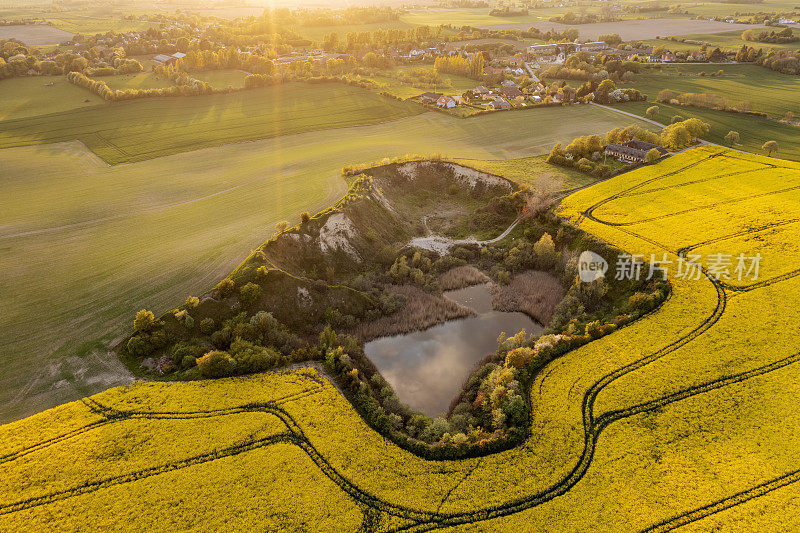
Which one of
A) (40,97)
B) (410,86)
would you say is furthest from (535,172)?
(40,97)

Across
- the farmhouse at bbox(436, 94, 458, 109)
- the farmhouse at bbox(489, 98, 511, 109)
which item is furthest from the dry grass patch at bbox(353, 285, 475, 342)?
the farmhouse at bbox(489, 98, 511, 109)

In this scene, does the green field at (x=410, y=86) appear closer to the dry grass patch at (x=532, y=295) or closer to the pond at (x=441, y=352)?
the dry grass patch at (x=532, y=295)

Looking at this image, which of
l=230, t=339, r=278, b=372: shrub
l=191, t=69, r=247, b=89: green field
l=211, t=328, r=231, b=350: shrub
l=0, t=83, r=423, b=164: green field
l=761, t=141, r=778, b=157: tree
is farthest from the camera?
l=191, t=69, r=247, b=89: green field

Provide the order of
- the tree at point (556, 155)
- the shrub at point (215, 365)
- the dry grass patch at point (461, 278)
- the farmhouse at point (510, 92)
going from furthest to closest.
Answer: the farmhouse at point (510, 92) → the tree at point (556, 155) → the dry grass patch at point (461, 278) → the shrub at point (215, 365)

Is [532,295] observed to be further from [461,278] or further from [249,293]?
[249,293]

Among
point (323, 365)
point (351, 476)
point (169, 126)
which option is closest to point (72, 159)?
point (169, 126)

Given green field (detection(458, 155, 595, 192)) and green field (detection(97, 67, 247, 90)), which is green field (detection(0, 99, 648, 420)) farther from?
green field (detection(97, 67, 247, 90))

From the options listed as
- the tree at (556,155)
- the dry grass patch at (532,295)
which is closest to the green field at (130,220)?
the tree at (556,155)
